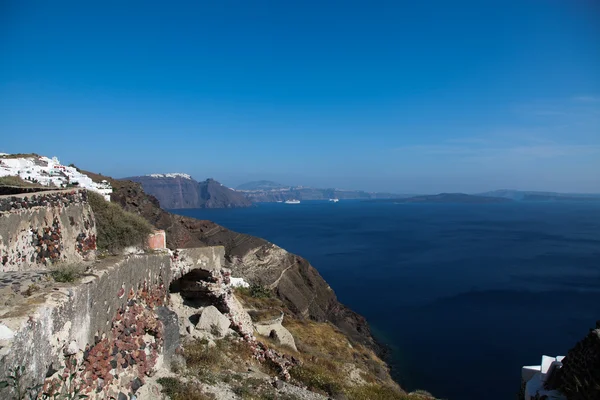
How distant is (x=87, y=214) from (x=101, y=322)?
4.65 meters

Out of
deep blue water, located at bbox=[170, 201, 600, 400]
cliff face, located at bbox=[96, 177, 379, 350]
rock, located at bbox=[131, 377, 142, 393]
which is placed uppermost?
rock, located at bbox=[131, 377, 142, 393]

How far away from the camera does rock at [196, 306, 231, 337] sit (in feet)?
33.9

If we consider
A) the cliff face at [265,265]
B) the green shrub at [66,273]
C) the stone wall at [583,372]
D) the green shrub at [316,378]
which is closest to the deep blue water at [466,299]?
the cliff face at [265,265]

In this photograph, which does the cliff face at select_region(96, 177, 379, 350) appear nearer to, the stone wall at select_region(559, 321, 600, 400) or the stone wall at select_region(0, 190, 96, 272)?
the stone wall at select_region(559, 321, 600, 400)

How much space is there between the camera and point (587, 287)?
5166cm

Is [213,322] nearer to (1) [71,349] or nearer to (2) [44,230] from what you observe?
(2) [44,230]

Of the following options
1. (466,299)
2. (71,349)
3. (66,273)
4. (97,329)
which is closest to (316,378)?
(97,329)

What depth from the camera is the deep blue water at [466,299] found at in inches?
1205

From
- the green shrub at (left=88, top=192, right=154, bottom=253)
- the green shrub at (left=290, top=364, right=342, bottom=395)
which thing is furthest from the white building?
the green shrub at (left=290, top=364, right=342, bottom=395)

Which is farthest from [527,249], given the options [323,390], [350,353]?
[323,390]

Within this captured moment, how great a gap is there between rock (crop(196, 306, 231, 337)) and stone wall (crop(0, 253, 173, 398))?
1857mm

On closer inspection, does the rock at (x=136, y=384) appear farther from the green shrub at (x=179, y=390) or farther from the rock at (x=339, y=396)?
the rock at (x=339, y=396)

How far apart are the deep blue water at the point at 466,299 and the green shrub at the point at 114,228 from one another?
2350cm

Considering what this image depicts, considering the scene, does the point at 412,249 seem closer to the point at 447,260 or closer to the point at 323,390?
the point at 447,260
